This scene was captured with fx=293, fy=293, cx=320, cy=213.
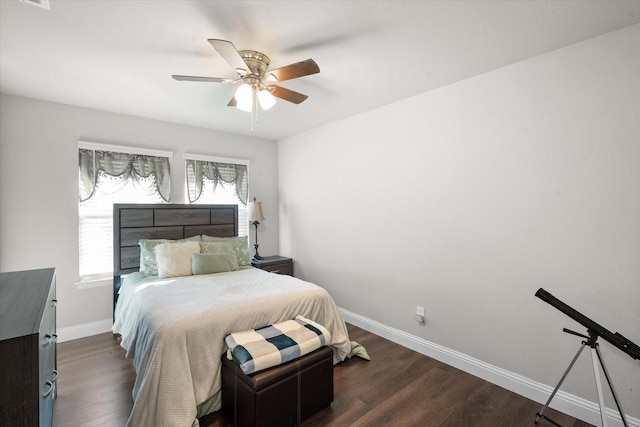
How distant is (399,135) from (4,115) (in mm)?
3939

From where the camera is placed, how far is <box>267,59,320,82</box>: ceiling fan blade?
188 cm

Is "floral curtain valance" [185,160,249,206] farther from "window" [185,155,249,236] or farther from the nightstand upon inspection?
the nightstand

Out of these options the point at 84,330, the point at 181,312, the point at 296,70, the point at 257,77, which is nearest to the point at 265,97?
the point at 257,77

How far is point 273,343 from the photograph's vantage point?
1985mm

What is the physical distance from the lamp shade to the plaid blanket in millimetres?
2206

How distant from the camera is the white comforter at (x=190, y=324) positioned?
5.88ft

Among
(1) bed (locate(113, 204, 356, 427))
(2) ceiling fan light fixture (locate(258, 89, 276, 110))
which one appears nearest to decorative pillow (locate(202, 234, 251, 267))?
(1) bed (locate(113, 204, 356, 427))

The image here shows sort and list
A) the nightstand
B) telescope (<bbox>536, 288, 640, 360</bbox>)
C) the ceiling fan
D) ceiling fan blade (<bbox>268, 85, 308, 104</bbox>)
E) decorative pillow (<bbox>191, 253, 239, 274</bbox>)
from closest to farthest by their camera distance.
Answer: telescope (<bbox>536, 288, 640, 360</bbox>)
the ceiling fan
ceiling fan blade (<bbox>268, 85, 308, 104</bbox>)
decorative pillow (<bbox>191, 253, 239, 274</bbox>)
the nightstand

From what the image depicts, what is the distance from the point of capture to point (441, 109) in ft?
9.02

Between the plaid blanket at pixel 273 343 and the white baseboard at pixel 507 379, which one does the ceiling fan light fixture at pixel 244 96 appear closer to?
the plaid blanket at pixel 273 343

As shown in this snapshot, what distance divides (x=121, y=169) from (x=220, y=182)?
1200mm

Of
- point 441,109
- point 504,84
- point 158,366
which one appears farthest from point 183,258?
point 504,84

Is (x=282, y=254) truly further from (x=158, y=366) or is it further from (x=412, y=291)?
(x=158, y=366)

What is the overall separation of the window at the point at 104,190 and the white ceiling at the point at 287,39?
0.71m
